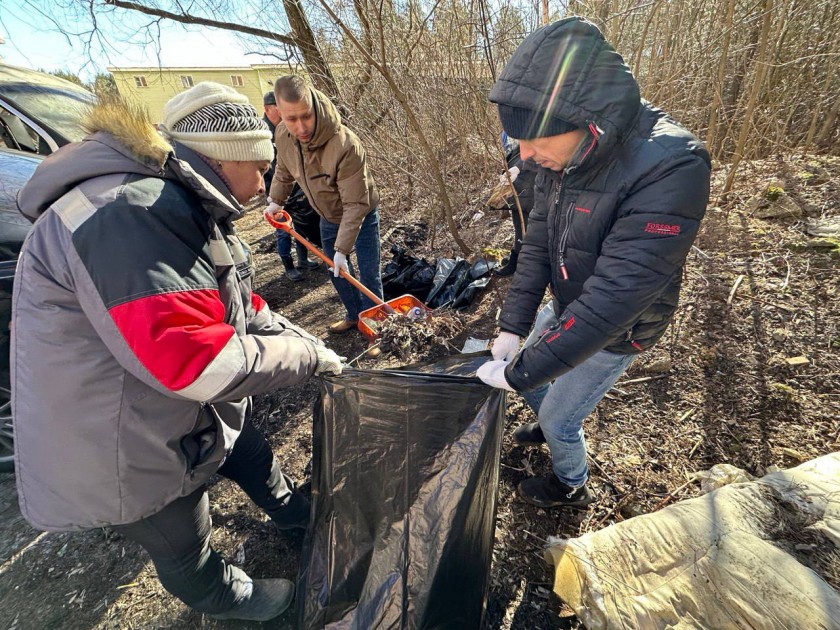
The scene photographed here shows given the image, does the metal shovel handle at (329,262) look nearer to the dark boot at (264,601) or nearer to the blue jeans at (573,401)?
the blue jeans at (573,401)

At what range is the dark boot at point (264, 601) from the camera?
1441mm

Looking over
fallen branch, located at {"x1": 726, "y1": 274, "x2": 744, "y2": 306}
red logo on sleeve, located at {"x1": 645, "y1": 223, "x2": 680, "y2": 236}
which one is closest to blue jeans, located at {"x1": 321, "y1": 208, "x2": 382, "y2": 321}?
red logo on sleeve, located at {"x1": 645, "y1": 223, "x2": 680, "y2": 236}

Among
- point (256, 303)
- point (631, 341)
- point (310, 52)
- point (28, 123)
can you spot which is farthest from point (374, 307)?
point (28, 123)

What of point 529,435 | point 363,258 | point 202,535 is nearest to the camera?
point 202,535

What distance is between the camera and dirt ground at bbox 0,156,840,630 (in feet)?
5.49

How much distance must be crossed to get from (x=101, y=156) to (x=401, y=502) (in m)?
1.28

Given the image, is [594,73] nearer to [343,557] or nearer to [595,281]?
[595,281]

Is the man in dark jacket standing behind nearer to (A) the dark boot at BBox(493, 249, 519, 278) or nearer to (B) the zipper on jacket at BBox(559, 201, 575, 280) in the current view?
(B) the zipper on jacket at BBox(559, 201, 575, 280)

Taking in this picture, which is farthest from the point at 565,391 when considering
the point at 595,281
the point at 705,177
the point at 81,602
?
the point at 81,602

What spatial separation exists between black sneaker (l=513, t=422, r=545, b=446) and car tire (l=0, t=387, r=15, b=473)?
9.10 ft

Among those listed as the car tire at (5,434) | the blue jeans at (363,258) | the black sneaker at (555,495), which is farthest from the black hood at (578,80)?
the car tire at (5,434)

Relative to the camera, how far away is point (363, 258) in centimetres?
310

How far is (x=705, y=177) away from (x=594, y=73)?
1.37 feet

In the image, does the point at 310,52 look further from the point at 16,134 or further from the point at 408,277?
the point at 16,134
